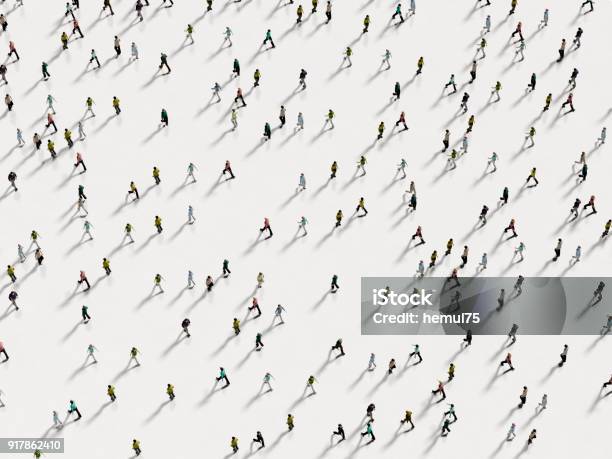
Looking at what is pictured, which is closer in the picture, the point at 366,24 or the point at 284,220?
the point at 284,220

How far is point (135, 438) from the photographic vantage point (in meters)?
87.8

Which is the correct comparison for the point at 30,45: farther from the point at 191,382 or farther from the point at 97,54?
the point at 191,382

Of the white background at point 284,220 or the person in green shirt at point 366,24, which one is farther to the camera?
the person in green shirt at point 366,24

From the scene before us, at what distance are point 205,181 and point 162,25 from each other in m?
14.0

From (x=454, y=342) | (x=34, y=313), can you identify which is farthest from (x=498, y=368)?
(x=34, y=313)

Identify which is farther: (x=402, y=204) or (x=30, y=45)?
(x=30, y=45)

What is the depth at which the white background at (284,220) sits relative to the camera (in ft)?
292

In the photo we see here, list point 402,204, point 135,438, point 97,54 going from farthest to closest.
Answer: point 97,54 < point 402,204 < point 135,438

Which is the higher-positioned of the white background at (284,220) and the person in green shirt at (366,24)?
the person in green shirt at (366,24)

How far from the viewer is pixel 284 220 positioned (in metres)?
97.8

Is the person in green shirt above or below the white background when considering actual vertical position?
above

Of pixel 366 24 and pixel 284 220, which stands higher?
pixel 366 24

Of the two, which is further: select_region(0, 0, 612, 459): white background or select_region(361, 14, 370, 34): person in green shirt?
select_region(361, 14, 370, 34): person in green shirt

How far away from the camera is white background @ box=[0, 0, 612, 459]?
89.1 meters
